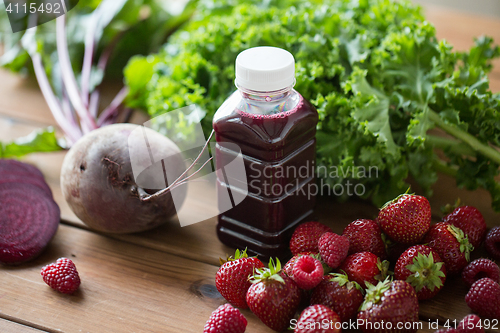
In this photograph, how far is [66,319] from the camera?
1.13 metres

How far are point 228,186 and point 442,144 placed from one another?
2.09 ft

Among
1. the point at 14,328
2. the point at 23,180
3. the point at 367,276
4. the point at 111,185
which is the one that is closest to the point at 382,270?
the point at 367,276

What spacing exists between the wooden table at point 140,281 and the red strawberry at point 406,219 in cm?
16

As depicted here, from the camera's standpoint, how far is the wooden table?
1.13 m

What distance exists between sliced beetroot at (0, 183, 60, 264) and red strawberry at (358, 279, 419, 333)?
2.78ft

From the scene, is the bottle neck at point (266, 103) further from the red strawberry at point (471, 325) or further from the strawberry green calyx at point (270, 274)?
the red strawberry at point (471, 325)

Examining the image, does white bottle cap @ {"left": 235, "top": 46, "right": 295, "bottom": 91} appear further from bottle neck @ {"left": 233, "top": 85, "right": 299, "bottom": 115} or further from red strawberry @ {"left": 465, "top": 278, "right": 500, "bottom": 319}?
red strawberry @ {"left": 465, "top": 278, "right": 500, "bottom": 319}

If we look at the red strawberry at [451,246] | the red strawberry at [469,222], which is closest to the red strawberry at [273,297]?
the red strawberry at [451,246]

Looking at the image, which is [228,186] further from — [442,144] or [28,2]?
[28,2]

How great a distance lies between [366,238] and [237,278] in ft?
1.06

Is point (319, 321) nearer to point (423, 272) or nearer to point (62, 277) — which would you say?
point (423, 272)

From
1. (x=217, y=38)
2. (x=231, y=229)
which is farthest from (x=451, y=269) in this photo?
(x=217, y=38)

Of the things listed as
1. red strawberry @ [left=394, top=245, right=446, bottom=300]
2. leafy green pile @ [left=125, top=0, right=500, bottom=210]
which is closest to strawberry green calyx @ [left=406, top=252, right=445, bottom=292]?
red strawberry @ [left=394, top=245, right=446, bottom=300]

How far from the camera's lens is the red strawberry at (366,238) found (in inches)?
46.4
